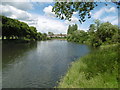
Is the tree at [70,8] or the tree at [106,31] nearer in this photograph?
the tree at [70,8]

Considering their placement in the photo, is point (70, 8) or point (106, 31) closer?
point (70, 8)

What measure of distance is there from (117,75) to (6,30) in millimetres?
59148

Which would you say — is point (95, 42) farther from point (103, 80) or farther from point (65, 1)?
point (103, 80)

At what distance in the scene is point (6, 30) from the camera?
5688 cm

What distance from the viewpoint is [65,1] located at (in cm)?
1144

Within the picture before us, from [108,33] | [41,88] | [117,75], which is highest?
[108,33]

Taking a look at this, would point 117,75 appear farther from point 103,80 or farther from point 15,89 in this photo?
point 15,89

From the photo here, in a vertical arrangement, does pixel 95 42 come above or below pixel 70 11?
below

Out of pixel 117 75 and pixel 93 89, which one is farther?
pixel 117 75

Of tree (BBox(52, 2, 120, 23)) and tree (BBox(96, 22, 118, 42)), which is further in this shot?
tree (BBox(96, 22, 118, 42))

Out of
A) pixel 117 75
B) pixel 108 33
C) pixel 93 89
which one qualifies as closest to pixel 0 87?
pixel 93 89

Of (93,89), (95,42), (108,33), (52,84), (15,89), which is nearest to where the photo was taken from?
(93,89)

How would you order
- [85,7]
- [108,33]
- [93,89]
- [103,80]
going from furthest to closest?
[108,33]
[85,7]
[103,80]
[93,89]

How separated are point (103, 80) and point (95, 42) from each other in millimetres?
50045
